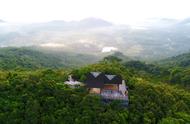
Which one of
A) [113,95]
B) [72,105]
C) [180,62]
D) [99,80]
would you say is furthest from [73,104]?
[180,62]

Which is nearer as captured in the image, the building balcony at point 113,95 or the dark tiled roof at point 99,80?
the building balcony at point 113,95

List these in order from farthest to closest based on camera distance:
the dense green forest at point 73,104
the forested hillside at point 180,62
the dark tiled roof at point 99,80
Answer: the forested hillside at point 180,62 < the dark tiled roof at point 99,80 < the dense green forest at point 73,104

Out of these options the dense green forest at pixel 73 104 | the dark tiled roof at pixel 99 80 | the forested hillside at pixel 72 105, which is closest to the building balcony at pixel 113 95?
the forested hillside at pixel 72 105

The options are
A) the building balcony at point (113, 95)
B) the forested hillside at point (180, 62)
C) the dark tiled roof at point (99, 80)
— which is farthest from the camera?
the forested hillside at point (180, 62)

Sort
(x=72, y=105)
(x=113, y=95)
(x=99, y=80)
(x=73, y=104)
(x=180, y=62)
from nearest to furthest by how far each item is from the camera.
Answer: (x=72, y=105), (x=73, y=104), (x=113, y=95), (x=99, y=80), (x=180, y=62)

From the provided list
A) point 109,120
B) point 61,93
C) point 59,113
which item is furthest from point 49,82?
point 109,120

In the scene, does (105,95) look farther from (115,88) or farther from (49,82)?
(49,82)

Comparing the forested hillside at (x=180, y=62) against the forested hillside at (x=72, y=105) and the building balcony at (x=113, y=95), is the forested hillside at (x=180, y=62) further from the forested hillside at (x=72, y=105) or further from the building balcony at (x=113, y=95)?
the building balcony at (x=113, y=95)

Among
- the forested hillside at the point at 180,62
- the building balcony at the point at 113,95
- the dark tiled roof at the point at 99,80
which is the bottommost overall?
the forested hillside at the point at 180,62

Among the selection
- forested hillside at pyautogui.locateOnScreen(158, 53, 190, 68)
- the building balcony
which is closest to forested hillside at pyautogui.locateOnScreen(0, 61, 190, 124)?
the building balcony

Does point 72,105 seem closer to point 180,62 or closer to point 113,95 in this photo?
Result: point 113,95

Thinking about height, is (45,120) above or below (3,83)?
below
